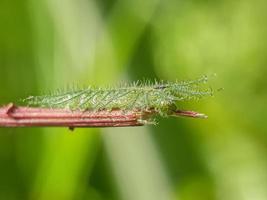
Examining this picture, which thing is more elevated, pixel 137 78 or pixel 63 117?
pixel 137 78

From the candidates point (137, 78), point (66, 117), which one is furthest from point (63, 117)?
point (137, 78)

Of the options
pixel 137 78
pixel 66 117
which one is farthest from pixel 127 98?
pixel 137 78

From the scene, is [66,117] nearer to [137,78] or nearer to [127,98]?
[127,98]

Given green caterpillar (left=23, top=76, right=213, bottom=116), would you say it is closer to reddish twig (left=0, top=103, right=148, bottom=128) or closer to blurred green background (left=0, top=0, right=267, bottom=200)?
reddish twig (left=0, top=103, right=148, bottom=128)

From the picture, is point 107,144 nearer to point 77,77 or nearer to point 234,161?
point 77,77

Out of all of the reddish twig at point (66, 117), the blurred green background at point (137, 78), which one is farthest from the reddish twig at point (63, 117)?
the blurred green background at point (137, 78)

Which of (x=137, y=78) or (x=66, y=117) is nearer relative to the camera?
(x=66, y=117)
